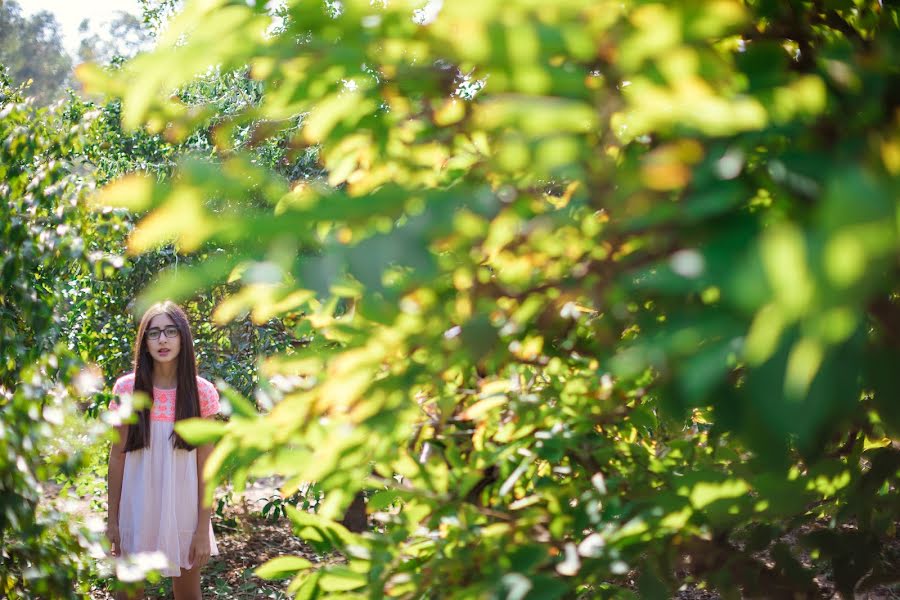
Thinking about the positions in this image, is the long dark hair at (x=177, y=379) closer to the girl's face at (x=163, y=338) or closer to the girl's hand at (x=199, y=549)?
the girl's face at (x=163, y=338)

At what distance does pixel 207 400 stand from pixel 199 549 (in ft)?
2.51

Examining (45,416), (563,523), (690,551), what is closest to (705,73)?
(563,523)

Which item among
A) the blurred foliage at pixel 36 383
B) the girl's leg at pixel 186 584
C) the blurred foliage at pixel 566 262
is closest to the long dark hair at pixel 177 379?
the girl's leg at pixel 186 584

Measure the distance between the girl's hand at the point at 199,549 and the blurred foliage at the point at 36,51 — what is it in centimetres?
3852

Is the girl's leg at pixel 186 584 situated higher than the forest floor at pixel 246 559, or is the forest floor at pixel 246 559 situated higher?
A: the forest floor at pixel 246 559

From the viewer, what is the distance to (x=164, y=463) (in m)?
4.45

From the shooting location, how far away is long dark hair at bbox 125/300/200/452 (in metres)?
4.31

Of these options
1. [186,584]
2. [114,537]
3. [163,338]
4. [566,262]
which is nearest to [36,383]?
[566,262]

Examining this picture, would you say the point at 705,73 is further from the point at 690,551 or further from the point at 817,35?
the point at 690,551

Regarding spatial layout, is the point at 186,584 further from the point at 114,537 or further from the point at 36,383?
the point at 36,383

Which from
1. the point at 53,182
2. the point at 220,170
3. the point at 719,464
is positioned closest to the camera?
the point at 220,170

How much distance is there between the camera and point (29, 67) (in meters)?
39.8

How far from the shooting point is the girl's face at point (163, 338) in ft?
14.1

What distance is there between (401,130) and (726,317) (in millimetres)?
564
